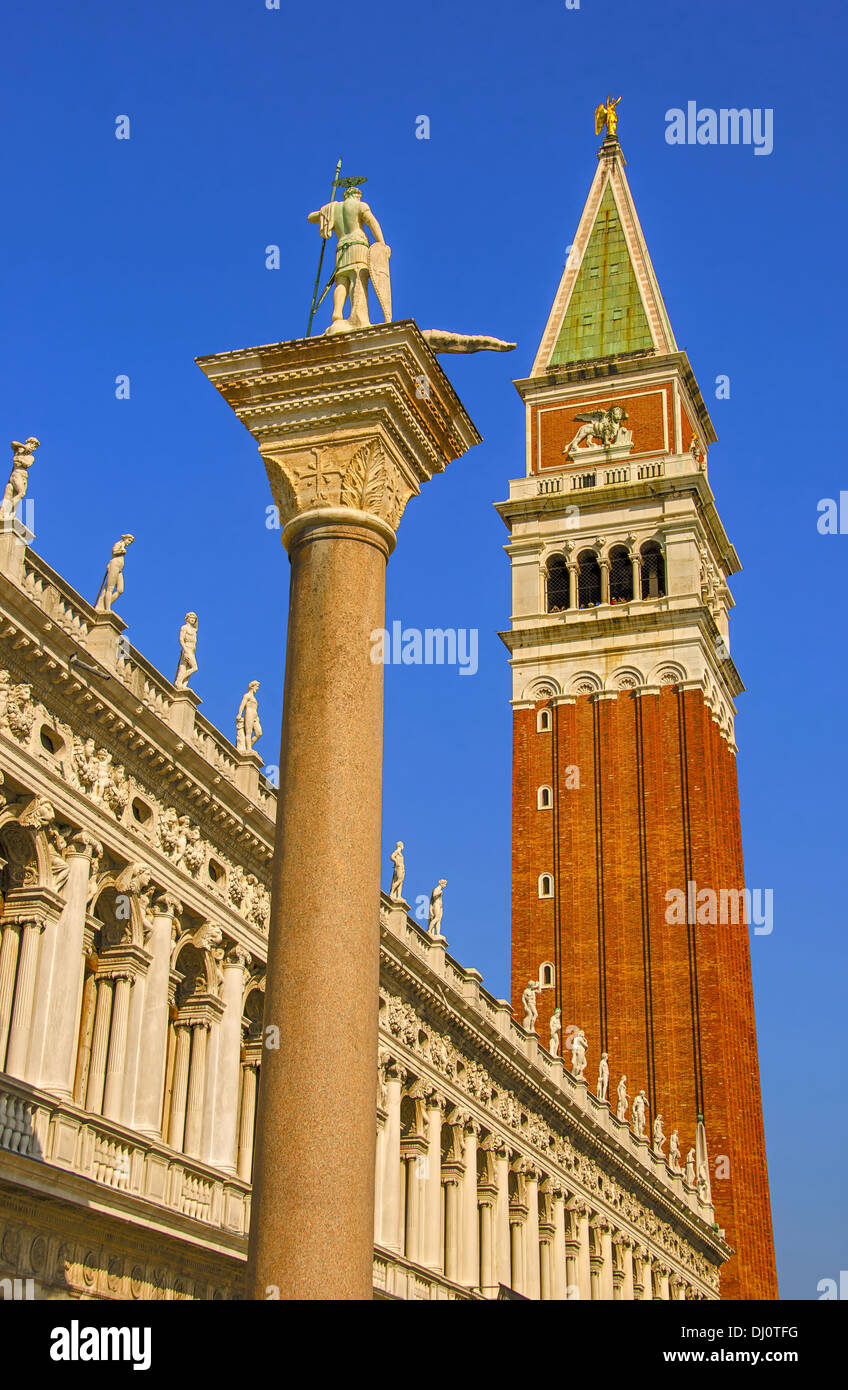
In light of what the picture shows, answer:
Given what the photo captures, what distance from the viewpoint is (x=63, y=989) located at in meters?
21.3

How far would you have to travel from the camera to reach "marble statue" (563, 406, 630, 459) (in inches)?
2785

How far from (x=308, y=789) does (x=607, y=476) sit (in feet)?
202

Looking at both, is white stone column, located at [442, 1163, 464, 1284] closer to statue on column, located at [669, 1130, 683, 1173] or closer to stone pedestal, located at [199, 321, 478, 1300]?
statue on column, located at [669, 1130, 683, 1173]

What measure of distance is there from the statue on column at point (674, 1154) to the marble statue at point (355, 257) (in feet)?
161

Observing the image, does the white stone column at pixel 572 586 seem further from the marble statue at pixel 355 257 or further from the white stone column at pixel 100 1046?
the marble statue at pixel 355 257

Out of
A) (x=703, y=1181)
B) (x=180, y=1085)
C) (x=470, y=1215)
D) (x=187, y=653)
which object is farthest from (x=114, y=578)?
(x=703, y=1181)

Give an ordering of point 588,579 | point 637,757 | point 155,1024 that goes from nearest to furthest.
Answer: point 155,1024
point 637,757
point 588,579

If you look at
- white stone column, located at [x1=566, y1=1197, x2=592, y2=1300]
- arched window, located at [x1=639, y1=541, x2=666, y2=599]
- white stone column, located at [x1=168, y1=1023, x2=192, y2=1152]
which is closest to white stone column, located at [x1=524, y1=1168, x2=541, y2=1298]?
white stone column, located at [x1=566, y1=1197, x2=592, y2=1300]

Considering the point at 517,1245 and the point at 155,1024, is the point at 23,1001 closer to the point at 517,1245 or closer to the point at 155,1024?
the point at 155,1024

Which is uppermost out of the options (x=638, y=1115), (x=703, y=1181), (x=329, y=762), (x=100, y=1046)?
(x=638, y=1115)

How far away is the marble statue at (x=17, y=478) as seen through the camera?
2158cm

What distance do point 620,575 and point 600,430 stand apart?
689 centimetres

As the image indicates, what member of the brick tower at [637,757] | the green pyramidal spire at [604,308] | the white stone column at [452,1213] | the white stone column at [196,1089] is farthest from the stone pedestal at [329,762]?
the green pyramidal spire at [604,308]
